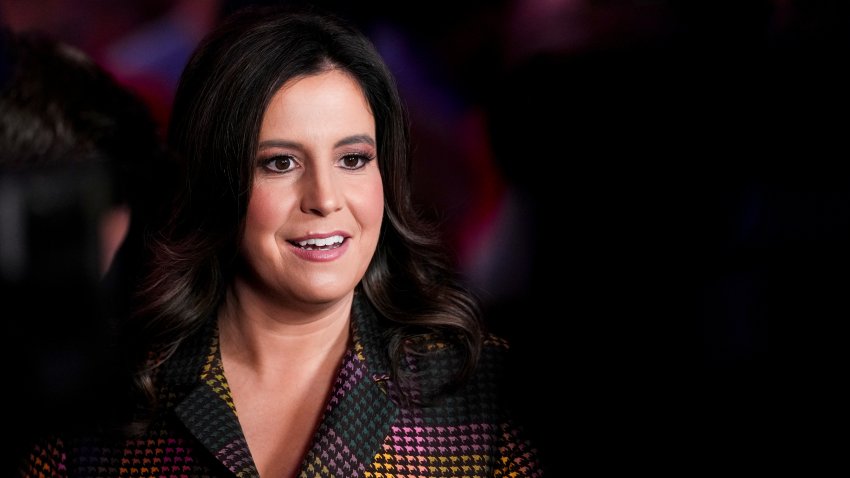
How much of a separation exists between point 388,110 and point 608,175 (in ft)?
1.38

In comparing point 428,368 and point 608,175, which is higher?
point 608,175

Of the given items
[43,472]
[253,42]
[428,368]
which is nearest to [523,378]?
[428,368]

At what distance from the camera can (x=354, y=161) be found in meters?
1.58

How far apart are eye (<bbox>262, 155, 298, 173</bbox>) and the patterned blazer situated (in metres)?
0.35

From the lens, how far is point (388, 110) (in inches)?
64.3

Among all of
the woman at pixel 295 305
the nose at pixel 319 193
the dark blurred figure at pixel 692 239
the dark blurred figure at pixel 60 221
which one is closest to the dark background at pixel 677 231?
the dark blurred figure at pixel 692 239

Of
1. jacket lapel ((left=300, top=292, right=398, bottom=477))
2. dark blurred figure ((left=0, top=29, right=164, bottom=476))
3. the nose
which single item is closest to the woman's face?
the nose

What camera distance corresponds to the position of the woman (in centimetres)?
150

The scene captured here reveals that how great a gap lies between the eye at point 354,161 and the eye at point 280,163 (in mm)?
92

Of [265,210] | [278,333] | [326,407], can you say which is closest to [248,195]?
[265,210]

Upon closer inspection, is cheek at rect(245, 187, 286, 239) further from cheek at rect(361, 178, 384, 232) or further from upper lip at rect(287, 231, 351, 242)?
cheek at rect(361, 178, 384, 232)

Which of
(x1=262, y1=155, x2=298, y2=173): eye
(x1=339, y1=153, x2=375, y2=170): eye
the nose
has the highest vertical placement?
(x1=339, y1=153, x2=375, y2=170): eye

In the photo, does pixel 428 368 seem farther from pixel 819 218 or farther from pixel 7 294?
pixel 7 294

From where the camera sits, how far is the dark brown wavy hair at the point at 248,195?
1.50m
